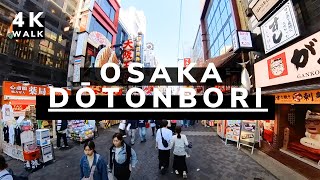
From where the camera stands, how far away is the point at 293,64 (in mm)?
6594

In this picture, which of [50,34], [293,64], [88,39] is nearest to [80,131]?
[293,64]

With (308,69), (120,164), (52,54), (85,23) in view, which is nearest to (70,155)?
(120,164)

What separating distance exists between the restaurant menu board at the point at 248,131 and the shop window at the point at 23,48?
57.8 feet

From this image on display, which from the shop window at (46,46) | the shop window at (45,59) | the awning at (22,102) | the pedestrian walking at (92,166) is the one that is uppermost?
the shop window at (46,46)

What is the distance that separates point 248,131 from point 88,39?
19.4m

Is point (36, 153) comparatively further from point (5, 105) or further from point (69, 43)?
point (69, 43)

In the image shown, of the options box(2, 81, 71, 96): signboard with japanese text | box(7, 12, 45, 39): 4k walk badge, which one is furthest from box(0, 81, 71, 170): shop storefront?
box(7, 12, 45, 39): 4k walk badge

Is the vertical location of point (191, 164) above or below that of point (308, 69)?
below

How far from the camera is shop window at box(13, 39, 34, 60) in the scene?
16.1 metres

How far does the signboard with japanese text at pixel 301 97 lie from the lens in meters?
5.57

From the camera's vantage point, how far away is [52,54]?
20547 millimetres

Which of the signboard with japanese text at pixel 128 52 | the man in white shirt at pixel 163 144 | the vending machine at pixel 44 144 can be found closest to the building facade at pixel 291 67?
the man in white shirt at pixel 163 144

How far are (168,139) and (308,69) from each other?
469cm

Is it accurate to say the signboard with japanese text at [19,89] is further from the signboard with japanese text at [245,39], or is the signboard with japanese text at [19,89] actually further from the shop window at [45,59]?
the signboard with japanese text at [245,39]
